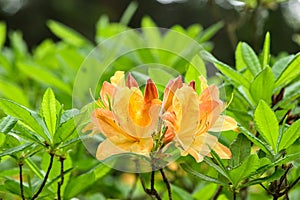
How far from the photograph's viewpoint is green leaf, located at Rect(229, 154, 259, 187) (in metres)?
0.66

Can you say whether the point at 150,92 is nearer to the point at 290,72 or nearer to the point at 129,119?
the point at 129,119

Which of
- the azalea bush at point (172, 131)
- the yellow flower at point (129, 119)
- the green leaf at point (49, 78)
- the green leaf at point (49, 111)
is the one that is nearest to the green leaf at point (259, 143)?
the azalea bush at point (172, 131)

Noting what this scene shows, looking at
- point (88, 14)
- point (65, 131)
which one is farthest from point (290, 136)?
point (88, 14)

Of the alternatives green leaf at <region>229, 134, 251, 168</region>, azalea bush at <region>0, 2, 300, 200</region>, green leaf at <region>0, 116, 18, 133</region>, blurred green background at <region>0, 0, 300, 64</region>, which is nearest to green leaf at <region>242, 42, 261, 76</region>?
azalea bush at <region>0, 2, 300, 200</region>

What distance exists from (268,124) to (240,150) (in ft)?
0.18

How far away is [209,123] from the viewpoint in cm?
67

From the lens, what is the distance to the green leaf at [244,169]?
25.9 inches

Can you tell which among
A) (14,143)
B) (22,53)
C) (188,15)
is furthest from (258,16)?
(188,15)

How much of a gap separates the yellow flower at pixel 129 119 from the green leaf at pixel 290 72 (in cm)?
23

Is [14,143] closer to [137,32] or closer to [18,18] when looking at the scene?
[137,32]

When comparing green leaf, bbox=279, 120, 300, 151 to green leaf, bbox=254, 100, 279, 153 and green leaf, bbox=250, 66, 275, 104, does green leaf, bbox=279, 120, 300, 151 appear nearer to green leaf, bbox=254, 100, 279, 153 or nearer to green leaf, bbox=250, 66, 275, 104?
green leaf, bbox=254, 100, 279, 153

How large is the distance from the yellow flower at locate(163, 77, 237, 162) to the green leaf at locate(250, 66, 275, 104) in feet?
0.43

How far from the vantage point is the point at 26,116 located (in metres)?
0.69

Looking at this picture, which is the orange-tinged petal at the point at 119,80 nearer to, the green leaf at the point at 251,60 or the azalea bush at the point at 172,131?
the azalea bush at the point at 172,131
